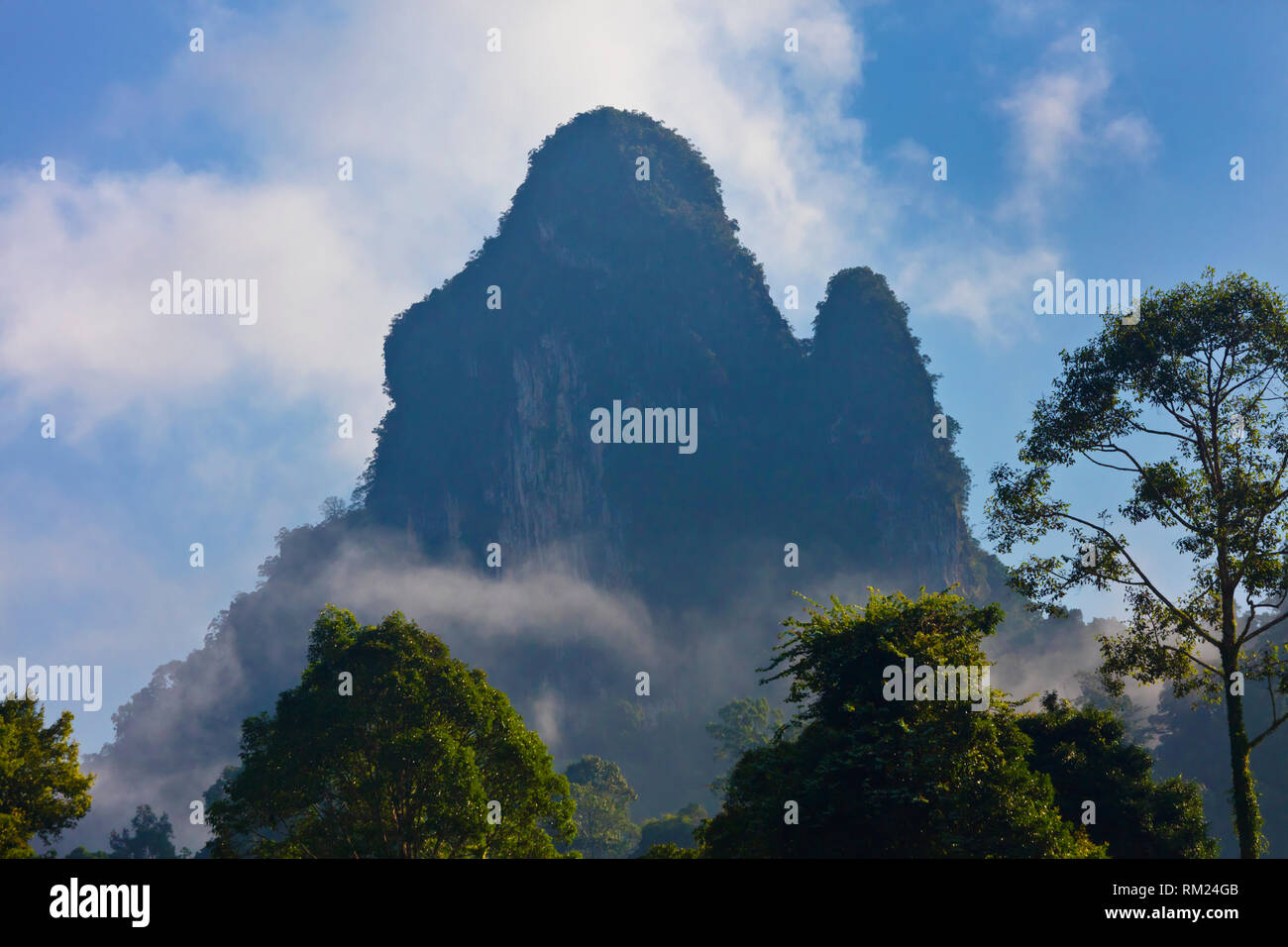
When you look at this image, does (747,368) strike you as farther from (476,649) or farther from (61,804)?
(61,804)

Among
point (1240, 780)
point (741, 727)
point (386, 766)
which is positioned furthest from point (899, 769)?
point (741, 727)

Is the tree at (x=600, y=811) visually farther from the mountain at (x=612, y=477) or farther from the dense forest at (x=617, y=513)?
the mountain at (x=612, y=477)

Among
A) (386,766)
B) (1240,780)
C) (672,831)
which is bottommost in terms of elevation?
(672,831)

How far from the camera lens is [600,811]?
309 ft

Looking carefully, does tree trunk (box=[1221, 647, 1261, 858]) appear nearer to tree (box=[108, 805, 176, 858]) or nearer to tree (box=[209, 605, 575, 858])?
tree (box=[209, 605, 575, 858])

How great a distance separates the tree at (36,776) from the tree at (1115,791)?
3029 centimetres

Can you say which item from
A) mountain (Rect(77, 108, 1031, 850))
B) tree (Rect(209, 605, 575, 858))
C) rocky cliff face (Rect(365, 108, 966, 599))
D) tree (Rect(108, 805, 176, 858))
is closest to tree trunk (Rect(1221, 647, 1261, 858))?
tree (Rect(209, 605, 575, 858))

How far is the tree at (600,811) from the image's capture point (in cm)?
9275

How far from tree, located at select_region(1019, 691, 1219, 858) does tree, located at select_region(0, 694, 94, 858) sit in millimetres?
30295

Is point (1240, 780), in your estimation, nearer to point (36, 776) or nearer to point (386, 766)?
point (386, 766)

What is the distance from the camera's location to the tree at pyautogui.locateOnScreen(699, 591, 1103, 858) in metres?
17.2

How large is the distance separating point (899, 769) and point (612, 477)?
14754 centimetres
